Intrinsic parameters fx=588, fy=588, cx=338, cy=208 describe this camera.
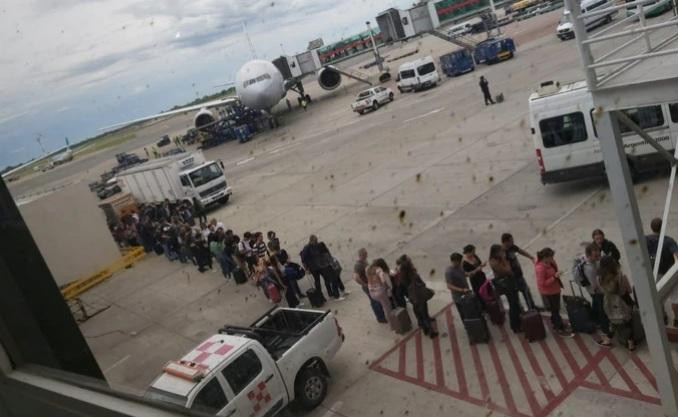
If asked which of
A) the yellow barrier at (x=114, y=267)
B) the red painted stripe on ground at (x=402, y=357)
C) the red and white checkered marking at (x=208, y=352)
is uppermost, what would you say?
the red and white checkered marking at (x=208, y=352)

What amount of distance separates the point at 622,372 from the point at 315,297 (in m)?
5.63

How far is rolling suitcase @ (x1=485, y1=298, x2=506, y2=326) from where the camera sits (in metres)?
8.14

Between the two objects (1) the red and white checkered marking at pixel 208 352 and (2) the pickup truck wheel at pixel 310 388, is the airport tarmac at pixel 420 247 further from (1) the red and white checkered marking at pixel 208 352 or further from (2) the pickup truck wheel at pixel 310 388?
(1) the red and white checkered marking at pixel 208 352

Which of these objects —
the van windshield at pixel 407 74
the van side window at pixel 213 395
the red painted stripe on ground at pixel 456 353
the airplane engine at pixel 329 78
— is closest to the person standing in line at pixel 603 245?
the red painted stripe on ground at pixel 456 353

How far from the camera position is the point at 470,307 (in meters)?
7.82

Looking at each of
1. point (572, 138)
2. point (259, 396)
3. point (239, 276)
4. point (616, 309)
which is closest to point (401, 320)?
point (259, 396)

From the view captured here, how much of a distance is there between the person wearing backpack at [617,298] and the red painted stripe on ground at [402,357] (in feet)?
8.80

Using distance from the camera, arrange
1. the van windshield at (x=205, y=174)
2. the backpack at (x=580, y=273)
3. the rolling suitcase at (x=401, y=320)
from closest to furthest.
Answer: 1. the backpack at (x=580, y=273)
2. the rolling suitcase at (x=401, y=320)
3. the van windshield at (x=205, y=174)

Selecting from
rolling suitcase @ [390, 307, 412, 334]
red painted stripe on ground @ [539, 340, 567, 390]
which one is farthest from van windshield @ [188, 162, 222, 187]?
red painted stripe on ground @ [539, 340, 567, 390]

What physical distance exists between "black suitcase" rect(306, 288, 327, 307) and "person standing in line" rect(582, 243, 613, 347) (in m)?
4.97

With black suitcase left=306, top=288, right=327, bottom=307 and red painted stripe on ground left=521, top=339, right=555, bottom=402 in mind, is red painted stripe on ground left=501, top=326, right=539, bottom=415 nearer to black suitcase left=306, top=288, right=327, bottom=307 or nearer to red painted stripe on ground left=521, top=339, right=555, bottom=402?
red painted stripe on ground left=521, top=339, right=555, bottom=402

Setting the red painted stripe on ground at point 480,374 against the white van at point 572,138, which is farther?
the white van at point 572,138

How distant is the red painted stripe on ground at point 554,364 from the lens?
6574 millimetres

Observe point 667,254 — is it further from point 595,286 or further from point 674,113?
point 674,113
